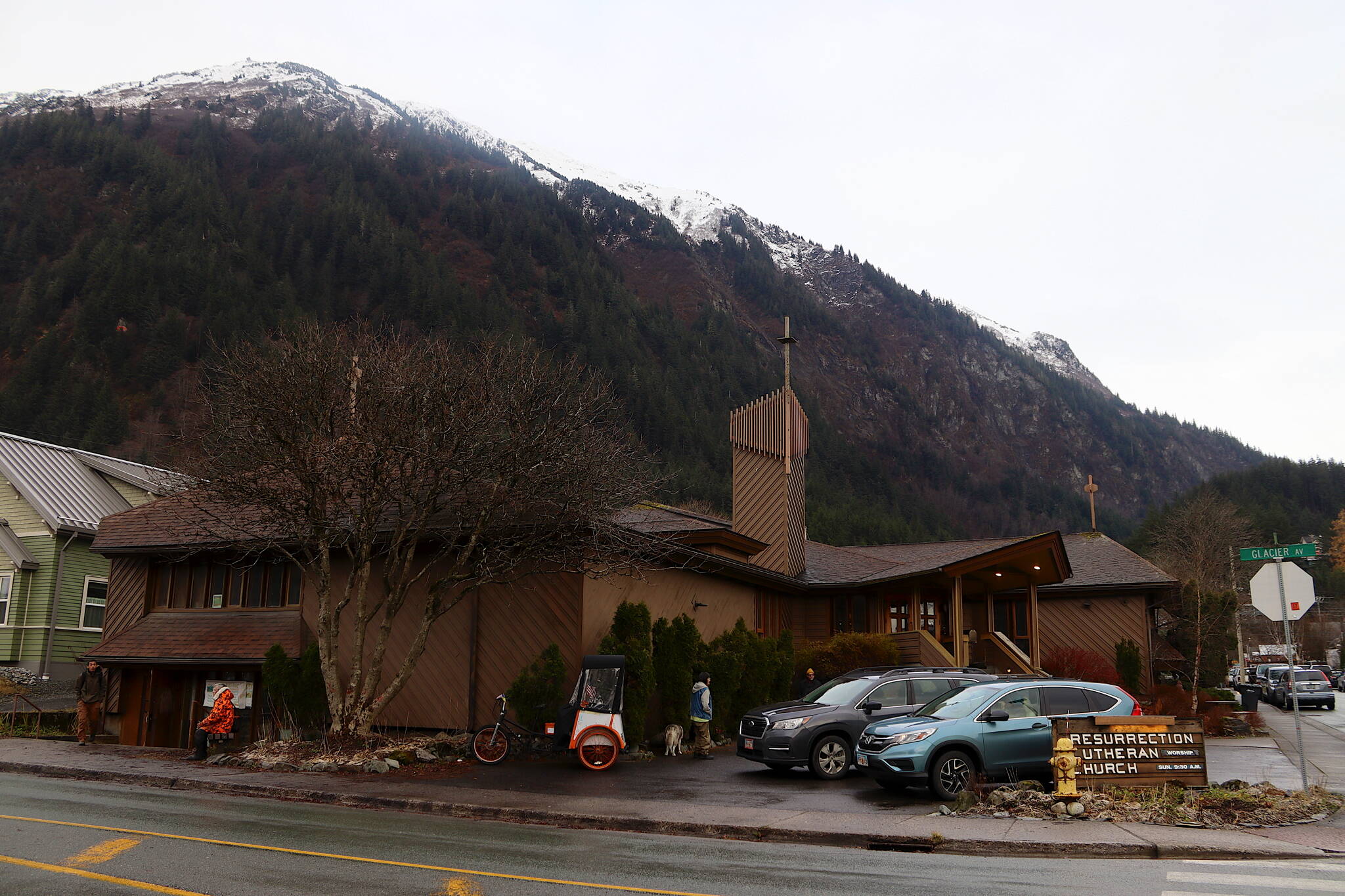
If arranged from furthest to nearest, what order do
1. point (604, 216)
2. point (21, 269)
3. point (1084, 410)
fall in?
point (1084, 410) < point (604, 216) < point (21, 269)

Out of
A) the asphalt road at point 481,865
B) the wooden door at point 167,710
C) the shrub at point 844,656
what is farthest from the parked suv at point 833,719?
the wooden door at point 167,710

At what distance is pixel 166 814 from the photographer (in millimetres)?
11578

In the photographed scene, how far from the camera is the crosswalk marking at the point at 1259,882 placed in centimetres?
825

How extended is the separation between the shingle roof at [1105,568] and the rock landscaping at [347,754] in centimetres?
2119

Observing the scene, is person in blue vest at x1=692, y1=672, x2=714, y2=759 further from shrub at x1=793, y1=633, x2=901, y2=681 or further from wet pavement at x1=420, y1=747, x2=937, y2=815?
shrub at x1=793, y1=633, x2=901, y2=681

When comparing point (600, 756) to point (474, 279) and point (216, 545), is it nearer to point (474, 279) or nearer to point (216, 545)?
point (216, 545)

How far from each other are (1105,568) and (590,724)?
73.3 feet

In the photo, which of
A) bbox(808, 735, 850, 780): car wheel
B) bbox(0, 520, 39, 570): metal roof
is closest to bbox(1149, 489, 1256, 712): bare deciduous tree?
bbox(808, 735, 850, 780): car wheel

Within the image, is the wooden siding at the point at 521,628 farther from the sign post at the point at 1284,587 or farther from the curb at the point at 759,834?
the sign post at the point at 1284,587

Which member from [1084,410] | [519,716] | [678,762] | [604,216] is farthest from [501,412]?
[1084,410]

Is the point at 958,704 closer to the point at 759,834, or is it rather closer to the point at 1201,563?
the point at 759,834

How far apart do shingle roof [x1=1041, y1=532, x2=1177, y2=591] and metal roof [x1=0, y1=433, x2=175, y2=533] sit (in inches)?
1136

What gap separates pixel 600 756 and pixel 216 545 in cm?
955

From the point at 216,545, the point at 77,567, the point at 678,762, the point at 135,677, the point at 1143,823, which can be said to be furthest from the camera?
the point at 77,567
